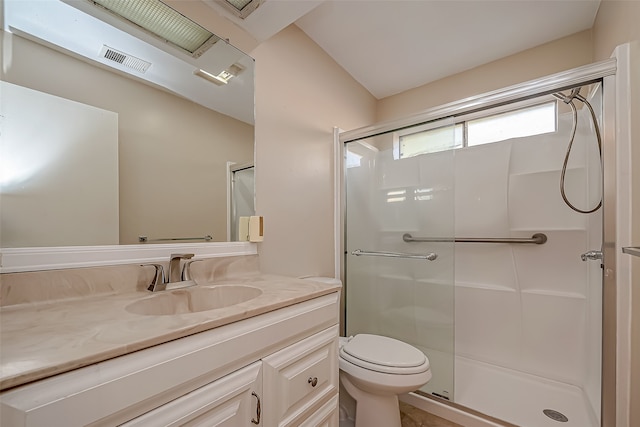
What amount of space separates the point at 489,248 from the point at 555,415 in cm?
101

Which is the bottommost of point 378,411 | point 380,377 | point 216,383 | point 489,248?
point 378,411

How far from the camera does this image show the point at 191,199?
4.07 ft

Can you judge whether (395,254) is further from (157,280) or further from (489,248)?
(157,280)

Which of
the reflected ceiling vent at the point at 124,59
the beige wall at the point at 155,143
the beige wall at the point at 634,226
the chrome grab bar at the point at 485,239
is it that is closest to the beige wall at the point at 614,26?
the beige wall at the point at 634,226

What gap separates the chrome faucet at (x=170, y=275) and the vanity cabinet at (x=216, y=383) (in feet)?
1.57

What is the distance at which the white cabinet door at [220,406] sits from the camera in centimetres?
56

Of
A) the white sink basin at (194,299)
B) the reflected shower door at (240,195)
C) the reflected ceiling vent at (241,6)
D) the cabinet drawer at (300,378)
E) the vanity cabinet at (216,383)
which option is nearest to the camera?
the vanity cabinet at (216,383)

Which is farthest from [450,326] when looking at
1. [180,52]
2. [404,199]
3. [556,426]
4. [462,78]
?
[180,52]

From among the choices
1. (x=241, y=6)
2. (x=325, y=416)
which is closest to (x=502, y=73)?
(x=241, y=6)

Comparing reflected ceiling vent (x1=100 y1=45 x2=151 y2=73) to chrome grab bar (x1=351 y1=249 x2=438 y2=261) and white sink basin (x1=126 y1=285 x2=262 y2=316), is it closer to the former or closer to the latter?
white sink basin (x1=126 y1=285 x2=262 y2=316)

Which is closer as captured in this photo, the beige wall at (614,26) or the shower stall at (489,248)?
the beige wall at (614,26)

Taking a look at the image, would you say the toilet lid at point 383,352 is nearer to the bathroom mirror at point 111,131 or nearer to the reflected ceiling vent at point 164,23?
the bathroom mirror at point 111,131

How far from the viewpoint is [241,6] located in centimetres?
127

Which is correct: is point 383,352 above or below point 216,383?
below
